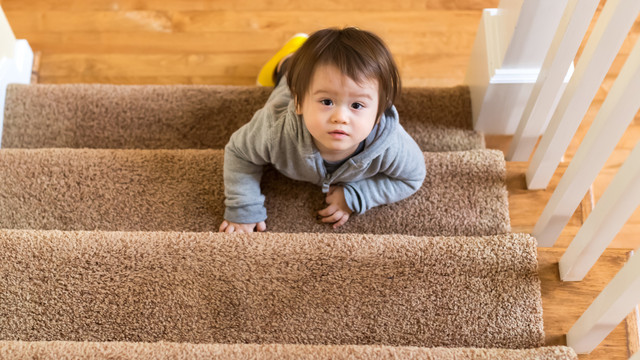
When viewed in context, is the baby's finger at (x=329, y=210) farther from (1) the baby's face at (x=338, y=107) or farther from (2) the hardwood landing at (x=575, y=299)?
(2) the hardwood landing at (x=575, y=299)

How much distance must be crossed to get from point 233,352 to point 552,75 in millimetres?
784

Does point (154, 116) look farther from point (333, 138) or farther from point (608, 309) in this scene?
point (608, 309)

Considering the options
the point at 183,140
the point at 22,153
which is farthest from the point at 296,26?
the point at 22,153

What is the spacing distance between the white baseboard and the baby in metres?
0.72

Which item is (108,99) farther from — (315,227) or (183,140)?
(315,227)

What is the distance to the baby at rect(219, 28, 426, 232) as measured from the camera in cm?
A: 94

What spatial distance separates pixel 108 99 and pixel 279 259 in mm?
683

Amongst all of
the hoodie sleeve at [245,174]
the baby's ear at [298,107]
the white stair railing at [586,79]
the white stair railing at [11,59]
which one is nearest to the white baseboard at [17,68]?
the white stair railing at [11,59]

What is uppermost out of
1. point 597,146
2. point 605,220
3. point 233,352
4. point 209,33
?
point 597,146

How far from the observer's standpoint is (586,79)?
95 centimetres

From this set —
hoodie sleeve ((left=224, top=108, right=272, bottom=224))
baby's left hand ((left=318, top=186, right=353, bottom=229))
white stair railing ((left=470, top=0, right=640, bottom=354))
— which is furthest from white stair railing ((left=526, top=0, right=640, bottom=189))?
hoodie sleeve ((left=224, top=108, right=272, bottom=224))

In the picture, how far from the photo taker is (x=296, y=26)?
70.8 inches

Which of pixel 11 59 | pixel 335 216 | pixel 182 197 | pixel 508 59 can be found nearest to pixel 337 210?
pixel 335 216

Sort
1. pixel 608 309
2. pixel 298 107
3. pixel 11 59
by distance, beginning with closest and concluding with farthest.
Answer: pixel 608 309 < pixel 298 107 < pixel 11 59
